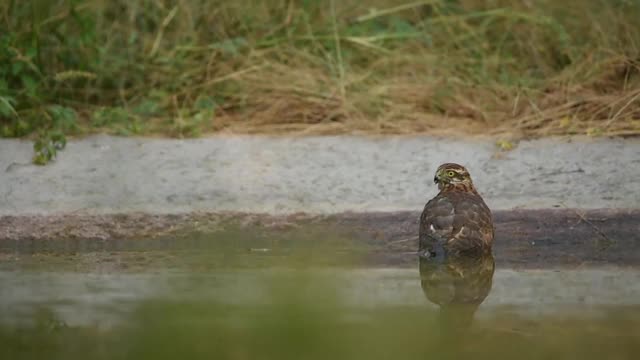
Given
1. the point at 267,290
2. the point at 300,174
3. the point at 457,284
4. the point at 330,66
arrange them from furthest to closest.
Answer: the point at 330,66
the point at 300,174
the point at 457,284
the point at 267,290

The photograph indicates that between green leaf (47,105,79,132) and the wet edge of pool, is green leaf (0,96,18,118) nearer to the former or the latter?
green leaf (47,105,79,132)

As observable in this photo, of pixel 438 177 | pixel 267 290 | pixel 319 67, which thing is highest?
pixel 319 67

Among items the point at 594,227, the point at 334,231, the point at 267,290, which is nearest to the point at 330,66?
the point at 334,231

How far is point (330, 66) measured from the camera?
841 cm

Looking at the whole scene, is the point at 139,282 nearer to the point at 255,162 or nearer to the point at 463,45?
the point at 255,162

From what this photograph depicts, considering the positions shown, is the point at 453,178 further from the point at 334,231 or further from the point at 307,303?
the point at 307,303

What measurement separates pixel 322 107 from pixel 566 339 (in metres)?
3.76

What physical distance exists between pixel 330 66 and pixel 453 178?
7.18ft

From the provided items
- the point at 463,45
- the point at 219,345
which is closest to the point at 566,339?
the point at 219,345

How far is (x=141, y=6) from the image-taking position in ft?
28.6

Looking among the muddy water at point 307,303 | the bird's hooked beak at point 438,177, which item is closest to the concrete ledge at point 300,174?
the bird's hooked beak at point 438,177

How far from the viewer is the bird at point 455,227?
19.8 feet

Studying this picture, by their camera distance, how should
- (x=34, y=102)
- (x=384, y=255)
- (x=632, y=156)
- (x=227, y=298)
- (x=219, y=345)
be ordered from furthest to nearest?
(x=34, y=102), (x=632, y=156), (x=384, y=255), (x=227, y=298), (x=219, y=345)

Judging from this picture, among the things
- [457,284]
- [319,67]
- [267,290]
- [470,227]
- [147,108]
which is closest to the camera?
[267,290]
